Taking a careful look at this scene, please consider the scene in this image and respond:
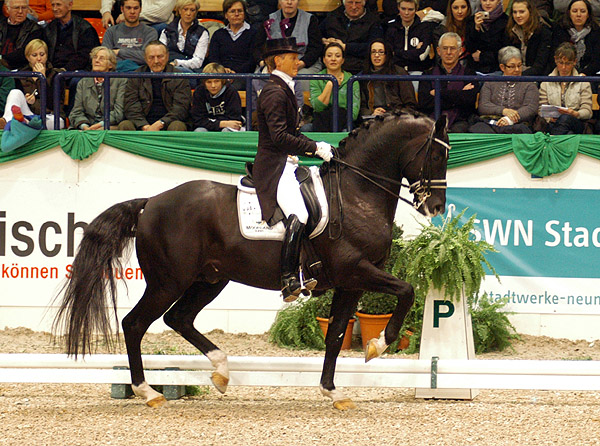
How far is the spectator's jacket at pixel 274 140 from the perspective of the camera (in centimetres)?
659

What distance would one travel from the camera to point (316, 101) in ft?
33.2

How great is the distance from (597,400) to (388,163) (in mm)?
2470

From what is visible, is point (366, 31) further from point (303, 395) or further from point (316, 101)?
point (303, 395)

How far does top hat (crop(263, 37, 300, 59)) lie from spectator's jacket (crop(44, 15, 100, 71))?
17.0 ft

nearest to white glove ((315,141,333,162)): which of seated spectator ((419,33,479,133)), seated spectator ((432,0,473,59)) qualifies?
seated spectator ((419,33,479,133))

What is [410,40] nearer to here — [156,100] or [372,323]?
[156,100]

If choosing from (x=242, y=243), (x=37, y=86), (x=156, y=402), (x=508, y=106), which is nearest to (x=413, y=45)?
(x=508, y=106)

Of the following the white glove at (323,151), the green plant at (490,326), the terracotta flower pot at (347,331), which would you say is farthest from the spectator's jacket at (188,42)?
the white glove at (323,151)

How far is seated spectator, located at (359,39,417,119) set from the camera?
33.1 ft

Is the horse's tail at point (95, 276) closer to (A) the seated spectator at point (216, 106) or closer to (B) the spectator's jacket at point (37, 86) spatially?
(A) the seated spectator at point (216, 106)

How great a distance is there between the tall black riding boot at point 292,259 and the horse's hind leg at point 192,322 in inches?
28.1

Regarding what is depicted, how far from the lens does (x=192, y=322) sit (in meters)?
7.09

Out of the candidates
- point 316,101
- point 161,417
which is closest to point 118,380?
point 161,417

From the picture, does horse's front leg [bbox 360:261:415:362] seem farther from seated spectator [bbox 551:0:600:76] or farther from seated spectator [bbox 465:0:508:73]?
seated spectator [bbox 551:0:600:76]
